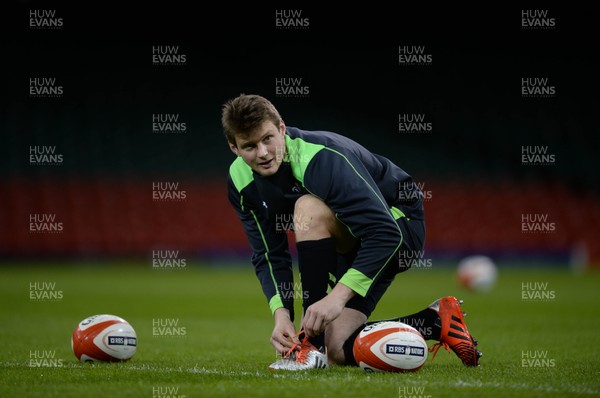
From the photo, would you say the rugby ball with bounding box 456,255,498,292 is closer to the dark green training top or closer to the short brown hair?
the dark green training top

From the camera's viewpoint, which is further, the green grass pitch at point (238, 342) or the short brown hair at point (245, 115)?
the short brown hair at point (245, 115)

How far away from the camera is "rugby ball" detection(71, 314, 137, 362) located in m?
4.84

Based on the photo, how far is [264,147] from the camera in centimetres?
435

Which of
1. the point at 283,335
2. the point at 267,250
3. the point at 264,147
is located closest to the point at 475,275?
the point at 267,250

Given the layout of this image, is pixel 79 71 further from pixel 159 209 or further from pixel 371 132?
pixel 371 132

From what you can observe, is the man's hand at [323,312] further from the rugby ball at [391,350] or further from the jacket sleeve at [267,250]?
the jacket sleeve at [267,250]

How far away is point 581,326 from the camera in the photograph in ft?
25.5

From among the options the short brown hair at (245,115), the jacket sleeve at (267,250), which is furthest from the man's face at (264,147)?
the jacket sleeve at (267,250)

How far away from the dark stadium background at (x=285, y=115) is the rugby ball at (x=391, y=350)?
55.2 feet

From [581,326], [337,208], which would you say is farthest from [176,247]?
[337,208]

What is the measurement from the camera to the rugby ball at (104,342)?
484 centimetres

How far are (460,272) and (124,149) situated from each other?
12.8 meters

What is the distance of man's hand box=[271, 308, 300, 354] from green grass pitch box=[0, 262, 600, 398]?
187mm

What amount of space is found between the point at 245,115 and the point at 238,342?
2.75m
